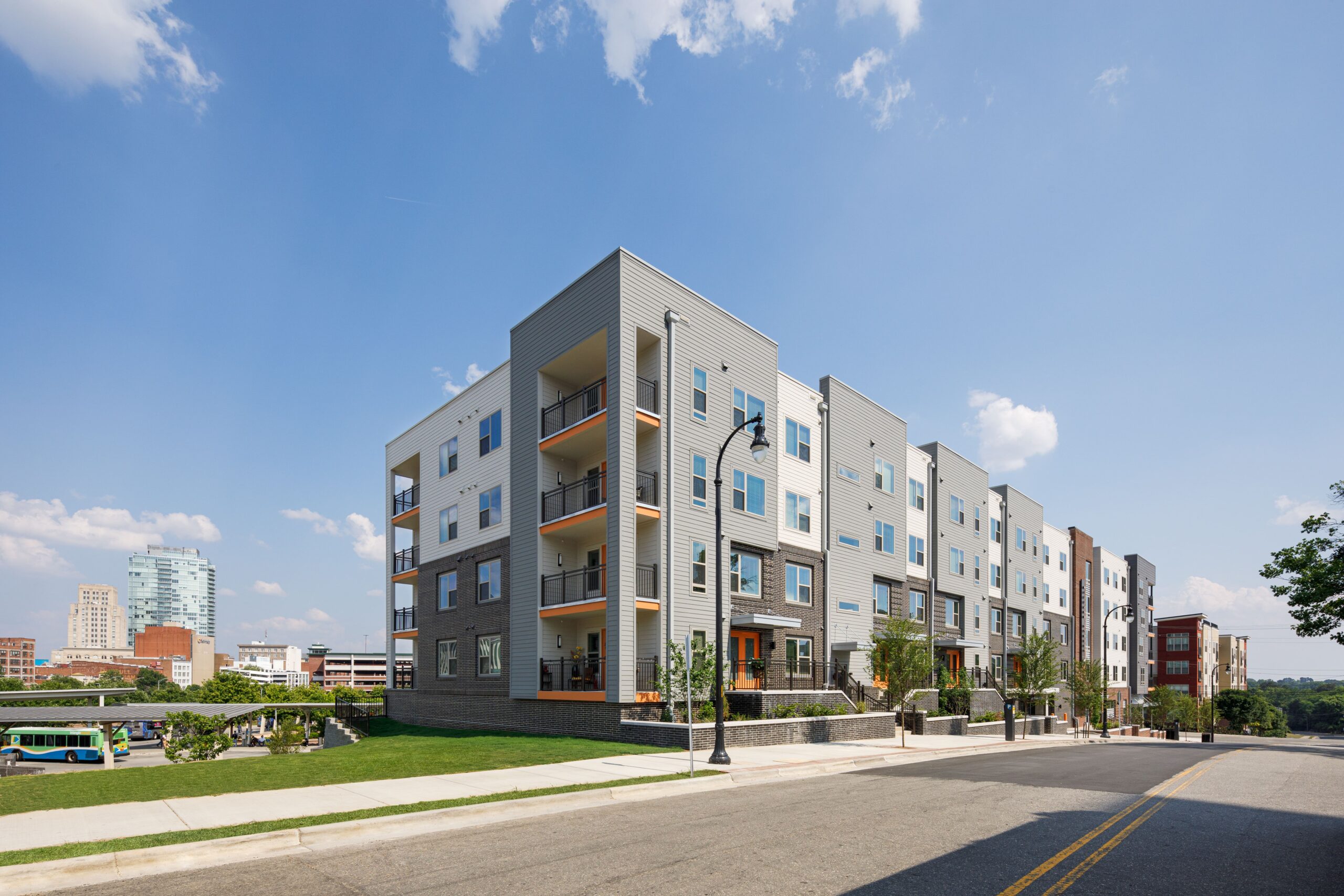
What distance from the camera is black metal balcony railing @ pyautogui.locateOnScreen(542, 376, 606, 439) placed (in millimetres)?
29344

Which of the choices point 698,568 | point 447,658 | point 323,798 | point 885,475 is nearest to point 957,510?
point 885,475

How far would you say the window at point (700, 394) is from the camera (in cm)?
2847

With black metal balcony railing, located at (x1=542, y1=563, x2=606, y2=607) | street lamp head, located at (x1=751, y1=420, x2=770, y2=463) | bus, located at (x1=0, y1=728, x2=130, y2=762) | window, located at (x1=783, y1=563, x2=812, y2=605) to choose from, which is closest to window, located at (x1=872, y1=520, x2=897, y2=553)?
window, located at (x1=783, y1=563, x2=812, y2=605)

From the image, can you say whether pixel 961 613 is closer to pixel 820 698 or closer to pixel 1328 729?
pixel 820 698

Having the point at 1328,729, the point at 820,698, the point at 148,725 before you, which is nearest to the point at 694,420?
the point at 820,698

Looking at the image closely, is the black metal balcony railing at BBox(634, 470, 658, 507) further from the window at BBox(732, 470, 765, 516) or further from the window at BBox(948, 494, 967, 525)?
the window at BBox(948, 494, 967, 525)

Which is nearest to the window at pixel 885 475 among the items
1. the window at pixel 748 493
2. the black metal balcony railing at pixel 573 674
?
the window at pixel 748 493

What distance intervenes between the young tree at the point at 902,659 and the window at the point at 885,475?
1128 cm

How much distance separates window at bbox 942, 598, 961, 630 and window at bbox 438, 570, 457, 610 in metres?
26.8

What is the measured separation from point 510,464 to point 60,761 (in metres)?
38.3

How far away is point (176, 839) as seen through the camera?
944cm

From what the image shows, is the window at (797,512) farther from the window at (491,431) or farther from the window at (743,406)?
the window at (491,431)

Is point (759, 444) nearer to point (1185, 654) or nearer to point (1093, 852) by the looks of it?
point (1093, 852)

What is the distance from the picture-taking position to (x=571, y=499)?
2942cm
